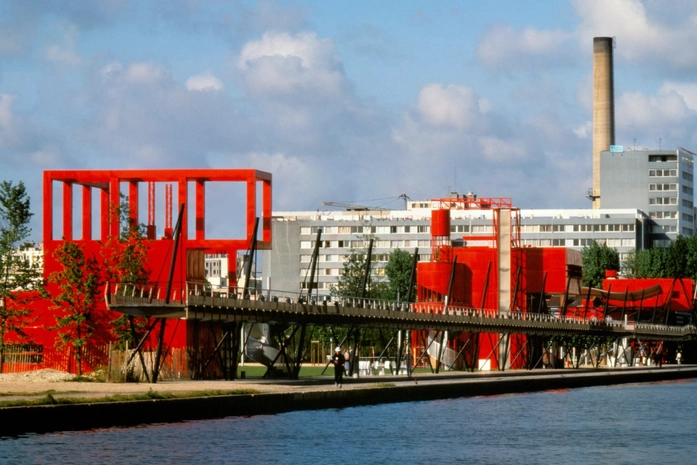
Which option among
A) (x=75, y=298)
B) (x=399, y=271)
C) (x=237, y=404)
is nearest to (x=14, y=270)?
(x=75, y=298)

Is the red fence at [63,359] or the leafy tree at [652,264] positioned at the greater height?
the leafy tree at [652,264]

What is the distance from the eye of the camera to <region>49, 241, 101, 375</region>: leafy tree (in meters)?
78.9

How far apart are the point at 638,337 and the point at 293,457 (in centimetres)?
9229

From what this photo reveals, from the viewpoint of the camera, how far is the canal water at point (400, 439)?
136 ft

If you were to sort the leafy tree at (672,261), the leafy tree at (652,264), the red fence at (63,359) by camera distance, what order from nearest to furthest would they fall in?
the red fence at (63,359), the leafy tree at (672,261), the leafy tree at (652,264)

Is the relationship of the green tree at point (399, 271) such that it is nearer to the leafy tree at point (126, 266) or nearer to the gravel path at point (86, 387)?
the leafy tree at point (126, 266)

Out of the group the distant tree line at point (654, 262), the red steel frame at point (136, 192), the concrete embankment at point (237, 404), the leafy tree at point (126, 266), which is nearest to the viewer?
the concrete embankment at point (237, 404)

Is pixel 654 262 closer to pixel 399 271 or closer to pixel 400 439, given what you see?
pixel 399 271

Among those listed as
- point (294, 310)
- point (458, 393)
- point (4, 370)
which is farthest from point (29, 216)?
point (458, 393)

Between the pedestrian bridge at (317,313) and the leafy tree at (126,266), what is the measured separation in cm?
76

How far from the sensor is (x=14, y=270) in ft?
275

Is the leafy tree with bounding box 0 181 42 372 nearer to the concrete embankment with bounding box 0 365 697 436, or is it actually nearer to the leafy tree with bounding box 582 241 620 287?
the concrete embankment with bounding box 0 365 697 436

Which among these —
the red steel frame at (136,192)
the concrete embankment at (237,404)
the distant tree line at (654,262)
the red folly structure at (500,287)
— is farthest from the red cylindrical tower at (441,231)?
the distant tree line at (654,262)

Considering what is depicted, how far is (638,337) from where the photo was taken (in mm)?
130500
